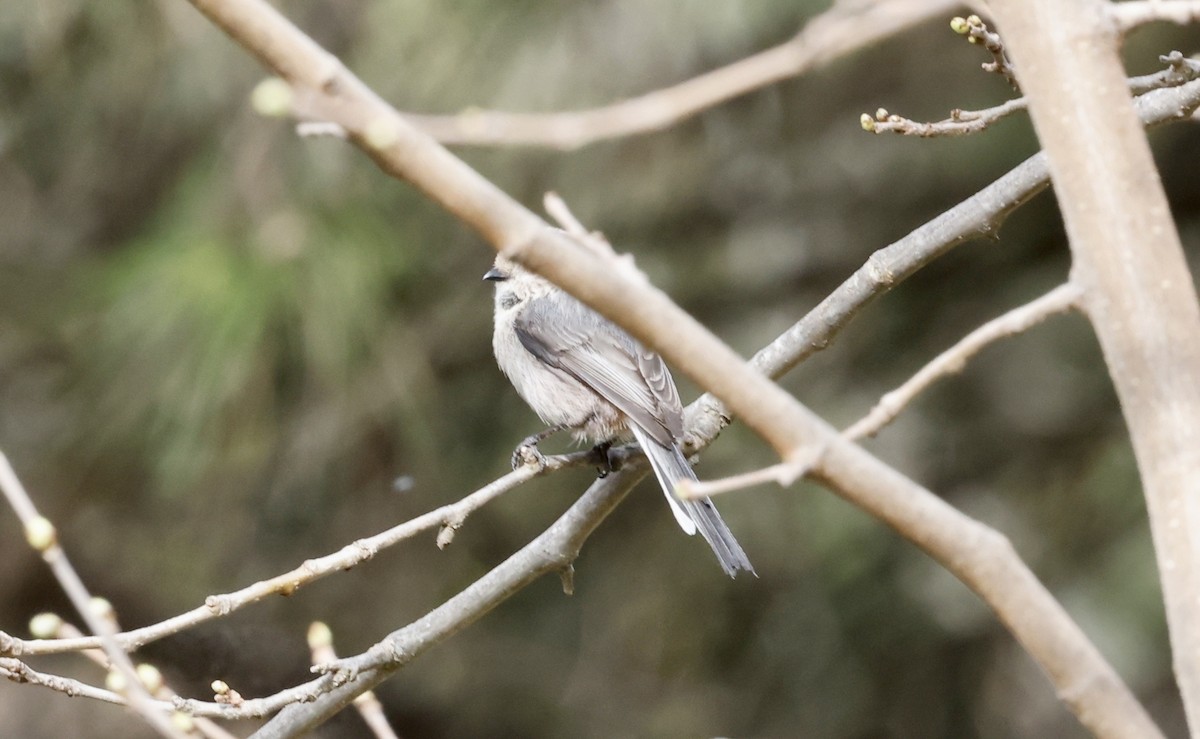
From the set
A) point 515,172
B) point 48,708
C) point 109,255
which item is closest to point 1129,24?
point 515,172

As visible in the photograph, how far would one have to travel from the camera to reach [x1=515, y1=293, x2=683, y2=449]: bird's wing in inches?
104

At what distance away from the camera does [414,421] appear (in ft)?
12.0

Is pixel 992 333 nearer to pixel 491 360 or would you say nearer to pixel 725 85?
pixel 725 85

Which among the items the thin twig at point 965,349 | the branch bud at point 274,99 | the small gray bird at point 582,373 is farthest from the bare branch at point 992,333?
the small gray bird at point 582,373

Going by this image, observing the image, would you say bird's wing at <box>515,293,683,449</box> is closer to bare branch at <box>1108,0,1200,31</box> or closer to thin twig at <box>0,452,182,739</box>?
thin twig at <box>0,452,182,739</box>

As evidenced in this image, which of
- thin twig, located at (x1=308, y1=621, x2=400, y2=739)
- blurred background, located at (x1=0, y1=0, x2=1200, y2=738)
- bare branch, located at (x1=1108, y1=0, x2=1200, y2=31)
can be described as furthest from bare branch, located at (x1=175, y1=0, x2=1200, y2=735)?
blurred background, located at (x1=0, y1=0, x2=1200, y2=738)

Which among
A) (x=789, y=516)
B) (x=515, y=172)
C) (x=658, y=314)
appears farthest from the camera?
(x=789, y=516)

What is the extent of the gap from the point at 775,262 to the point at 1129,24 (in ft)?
9.71

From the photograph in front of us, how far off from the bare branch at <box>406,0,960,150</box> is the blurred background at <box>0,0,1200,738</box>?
2557 millimetres

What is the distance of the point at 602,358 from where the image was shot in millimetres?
3064

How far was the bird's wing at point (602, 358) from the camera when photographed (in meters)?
2.63

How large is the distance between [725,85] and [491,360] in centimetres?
316

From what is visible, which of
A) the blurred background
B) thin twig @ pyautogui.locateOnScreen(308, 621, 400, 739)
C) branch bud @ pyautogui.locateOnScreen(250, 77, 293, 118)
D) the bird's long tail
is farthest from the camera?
the blurred background

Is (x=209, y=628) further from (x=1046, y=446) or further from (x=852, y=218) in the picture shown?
(x=1046, y=446)
